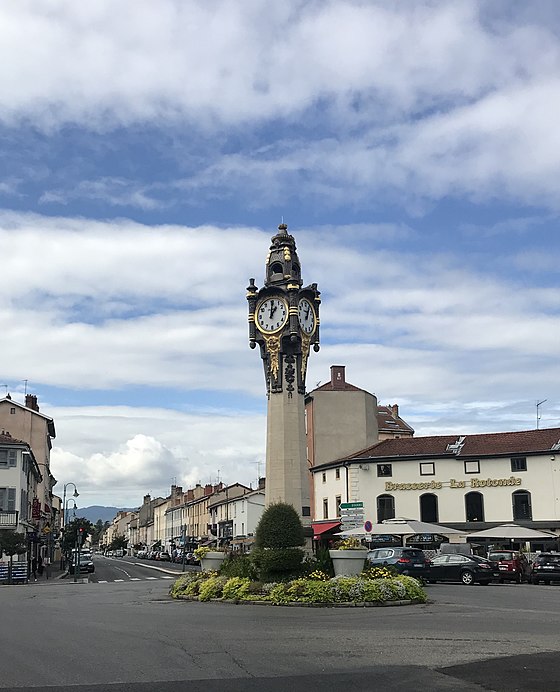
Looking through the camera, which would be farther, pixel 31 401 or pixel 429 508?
pixel 31 401

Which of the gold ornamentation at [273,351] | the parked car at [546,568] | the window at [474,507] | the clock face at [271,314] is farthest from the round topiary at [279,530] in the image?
the window at [474,507]

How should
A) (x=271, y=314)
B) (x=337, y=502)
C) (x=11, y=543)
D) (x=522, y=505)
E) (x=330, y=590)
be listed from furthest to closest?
(x=337, y=502)
(x=522, y=505)
(x=11, y=543)
(x=271, y=314)
(x=330, y=590)

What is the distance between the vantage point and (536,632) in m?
16.0

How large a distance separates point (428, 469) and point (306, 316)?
23586 mm

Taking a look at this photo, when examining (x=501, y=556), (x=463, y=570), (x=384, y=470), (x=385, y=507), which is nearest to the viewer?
(x=463, y=570)

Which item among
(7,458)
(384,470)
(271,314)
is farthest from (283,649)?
(7,458)

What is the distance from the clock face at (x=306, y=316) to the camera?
38.2 m

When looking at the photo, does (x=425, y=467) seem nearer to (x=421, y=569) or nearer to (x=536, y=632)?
(x=421, y=569)

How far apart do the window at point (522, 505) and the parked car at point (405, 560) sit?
19001mm

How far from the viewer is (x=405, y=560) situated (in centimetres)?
3703

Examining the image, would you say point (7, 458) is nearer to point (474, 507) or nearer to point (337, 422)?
point (337, 422)

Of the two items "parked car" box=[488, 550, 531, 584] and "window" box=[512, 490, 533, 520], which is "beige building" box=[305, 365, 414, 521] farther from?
"parked car" box=[488, 550, 531, 584]

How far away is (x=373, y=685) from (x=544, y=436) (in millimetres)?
49328

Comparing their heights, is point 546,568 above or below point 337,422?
below
